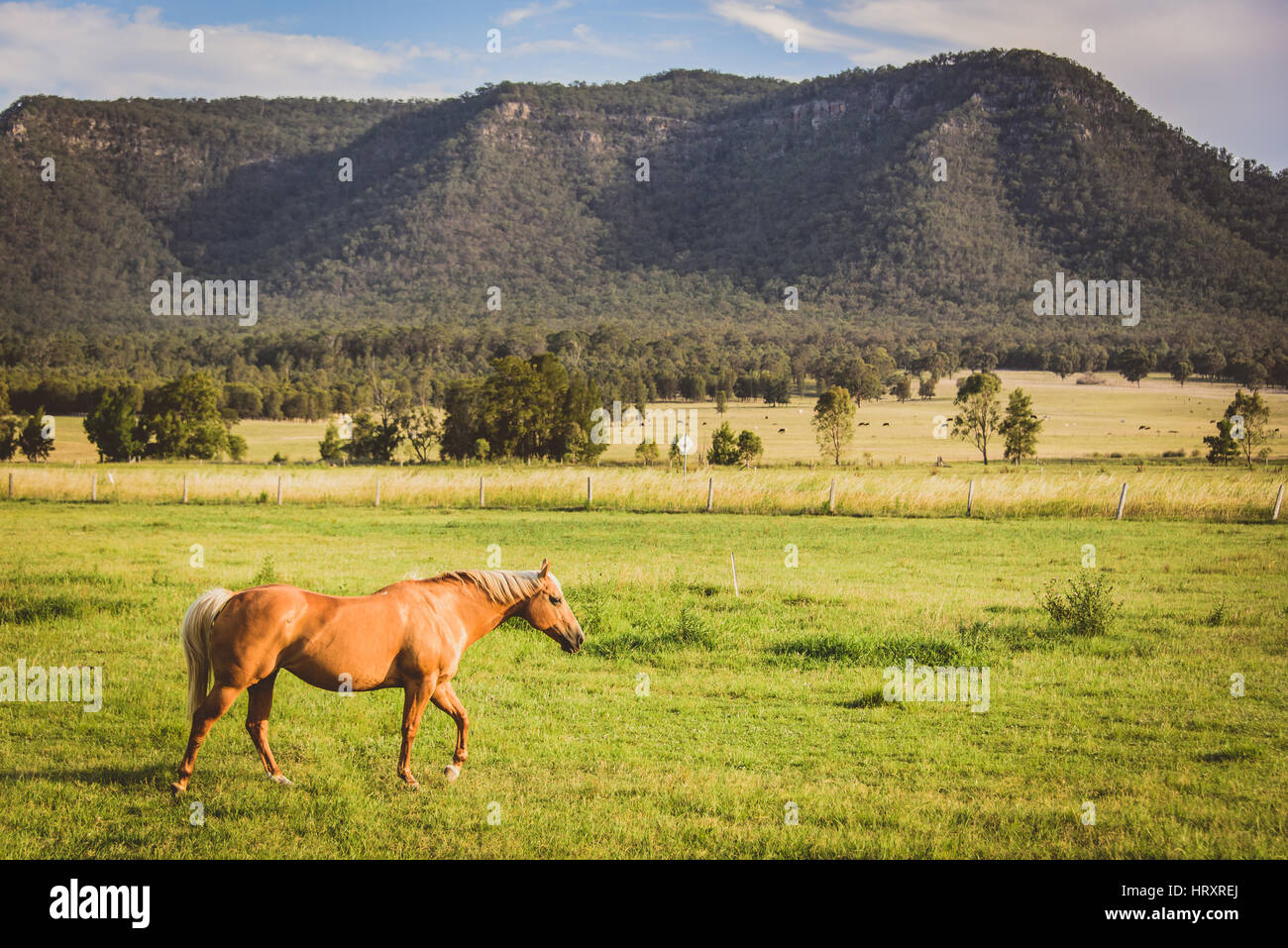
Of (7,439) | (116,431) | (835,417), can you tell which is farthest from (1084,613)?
(7,439)

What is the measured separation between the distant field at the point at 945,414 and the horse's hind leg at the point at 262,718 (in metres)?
62.1

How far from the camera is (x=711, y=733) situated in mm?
9867

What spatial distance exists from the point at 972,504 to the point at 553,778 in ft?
91.4

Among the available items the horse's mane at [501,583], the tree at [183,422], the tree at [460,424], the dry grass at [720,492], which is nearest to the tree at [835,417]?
the tree at [460,424]

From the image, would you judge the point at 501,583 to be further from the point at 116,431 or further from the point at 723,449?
the point at 116,431

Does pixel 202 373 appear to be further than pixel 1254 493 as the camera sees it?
Yes

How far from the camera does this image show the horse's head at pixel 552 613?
25.1 feet

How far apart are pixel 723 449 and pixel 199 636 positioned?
57.3 m

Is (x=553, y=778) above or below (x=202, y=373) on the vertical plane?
below

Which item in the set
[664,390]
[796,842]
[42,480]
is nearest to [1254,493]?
[796,842]

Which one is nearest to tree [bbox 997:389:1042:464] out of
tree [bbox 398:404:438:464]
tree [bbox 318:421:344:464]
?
tree [bbox 398:404:438:464]

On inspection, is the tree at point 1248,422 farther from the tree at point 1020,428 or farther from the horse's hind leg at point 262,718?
the horse's hind leg at point 262,718
